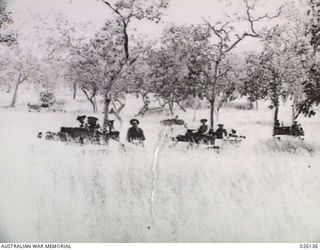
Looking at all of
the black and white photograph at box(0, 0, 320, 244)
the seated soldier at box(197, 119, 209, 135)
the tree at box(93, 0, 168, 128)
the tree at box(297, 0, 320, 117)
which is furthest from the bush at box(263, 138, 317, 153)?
the tree at box(93, 0, 168, 128)

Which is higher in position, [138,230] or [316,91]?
[316,91]

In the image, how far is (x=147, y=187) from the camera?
8.21ft

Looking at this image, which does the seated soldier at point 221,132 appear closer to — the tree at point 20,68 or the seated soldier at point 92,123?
the seated soldier at point 92,123

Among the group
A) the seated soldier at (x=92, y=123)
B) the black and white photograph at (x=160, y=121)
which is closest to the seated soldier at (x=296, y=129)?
the black and white photograph at (x=160, y=121)

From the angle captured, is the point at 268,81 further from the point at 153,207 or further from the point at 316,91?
the point at 153,207

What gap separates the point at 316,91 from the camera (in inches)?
101

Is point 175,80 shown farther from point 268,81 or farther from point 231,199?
point 231,199

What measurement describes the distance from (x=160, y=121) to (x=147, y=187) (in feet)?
1.05

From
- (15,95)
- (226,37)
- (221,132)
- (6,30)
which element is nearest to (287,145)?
(221,132)

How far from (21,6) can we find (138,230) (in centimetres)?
119

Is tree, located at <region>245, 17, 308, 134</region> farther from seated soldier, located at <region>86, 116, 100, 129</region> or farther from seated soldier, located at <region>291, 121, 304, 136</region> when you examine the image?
seated soldier, located at <region>86, 116, 100, 129</region>

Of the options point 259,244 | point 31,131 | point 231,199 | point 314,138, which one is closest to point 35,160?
point 31,131

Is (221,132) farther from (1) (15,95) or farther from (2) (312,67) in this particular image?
(1) (15,95)

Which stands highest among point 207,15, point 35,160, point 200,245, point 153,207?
point 207,15
